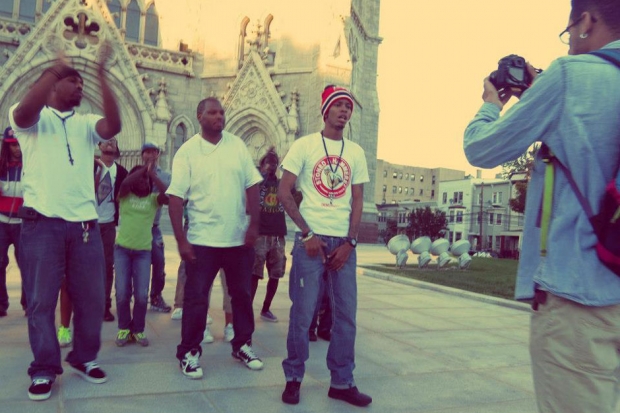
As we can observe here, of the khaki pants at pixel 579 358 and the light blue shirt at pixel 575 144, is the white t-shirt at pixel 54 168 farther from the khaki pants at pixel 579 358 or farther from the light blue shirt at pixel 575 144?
the khaki pants at pixel 579 358

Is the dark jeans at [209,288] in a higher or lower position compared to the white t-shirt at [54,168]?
lower

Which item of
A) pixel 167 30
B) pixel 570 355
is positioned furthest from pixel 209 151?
pixel 167 30

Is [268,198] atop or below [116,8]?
below

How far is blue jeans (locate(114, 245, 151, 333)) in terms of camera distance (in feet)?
17.3

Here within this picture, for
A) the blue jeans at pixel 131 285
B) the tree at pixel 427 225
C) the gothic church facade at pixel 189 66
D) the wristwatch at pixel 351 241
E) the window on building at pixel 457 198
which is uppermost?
the gothic church facade at pixel 189 66

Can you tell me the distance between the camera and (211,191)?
14.9 feet

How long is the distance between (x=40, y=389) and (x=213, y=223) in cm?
168

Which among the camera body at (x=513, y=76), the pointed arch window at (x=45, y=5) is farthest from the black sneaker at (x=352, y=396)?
the pointed arch window at (x=45, y=5)

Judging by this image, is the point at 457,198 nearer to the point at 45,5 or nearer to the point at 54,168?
the point at 45,5

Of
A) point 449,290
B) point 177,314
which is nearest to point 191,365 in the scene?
point 177,314

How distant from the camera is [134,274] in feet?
18.2

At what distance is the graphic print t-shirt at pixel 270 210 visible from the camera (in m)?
6.33

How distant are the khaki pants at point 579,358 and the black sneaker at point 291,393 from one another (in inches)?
88.3

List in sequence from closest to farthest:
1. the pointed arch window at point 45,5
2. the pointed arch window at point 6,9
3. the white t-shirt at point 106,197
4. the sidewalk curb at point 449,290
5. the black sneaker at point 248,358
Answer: the black sneaker at point 248,358 → the white t-shirt at point 106,197 → the sidewalk curb at point 449,290 → the pointed arch window at point 6,9 → the pointed arch window at point 45,5
